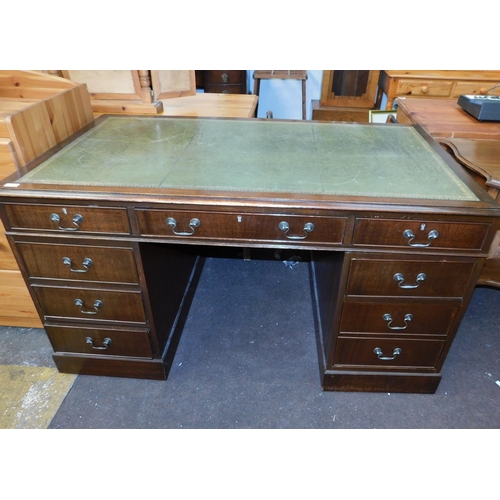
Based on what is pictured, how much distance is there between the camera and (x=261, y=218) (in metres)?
1.12

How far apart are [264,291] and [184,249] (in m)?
0.49

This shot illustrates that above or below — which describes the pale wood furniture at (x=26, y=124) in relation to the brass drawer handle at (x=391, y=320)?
above

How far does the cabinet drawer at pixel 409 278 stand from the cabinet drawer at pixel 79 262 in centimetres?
75

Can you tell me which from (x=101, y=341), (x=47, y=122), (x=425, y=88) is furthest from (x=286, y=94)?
(x=101, y=341)

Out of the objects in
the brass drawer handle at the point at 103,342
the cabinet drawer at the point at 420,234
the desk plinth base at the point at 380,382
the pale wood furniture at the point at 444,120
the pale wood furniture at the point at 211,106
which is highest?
the pale wood furniture at the point at 444,120

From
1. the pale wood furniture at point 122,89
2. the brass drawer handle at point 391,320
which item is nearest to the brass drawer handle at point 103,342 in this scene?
the brass drawer handle at point 391,320

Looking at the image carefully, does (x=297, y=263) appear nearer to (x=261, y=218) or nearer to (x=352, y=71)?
(x=261, y=218)

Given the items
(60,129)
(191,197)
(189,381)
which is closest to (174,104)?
(60,129)

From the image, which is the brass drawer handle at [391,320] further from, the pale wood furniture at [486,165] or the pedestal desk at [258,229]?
the pale wood furniture at [486,165]

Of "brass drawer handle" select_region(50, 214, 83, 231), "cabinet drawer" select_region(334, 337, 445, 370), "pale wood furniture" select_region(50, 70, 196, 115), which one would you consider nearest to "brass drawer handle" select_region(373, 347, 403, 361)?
"cabinet drawer" select_region(334, 337, 445, 370)

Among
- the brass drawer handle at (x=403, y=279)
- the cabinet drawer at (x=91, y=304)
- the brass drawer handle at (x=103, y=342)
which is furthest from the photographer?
the brass drawer handle at (x=103, y=342)

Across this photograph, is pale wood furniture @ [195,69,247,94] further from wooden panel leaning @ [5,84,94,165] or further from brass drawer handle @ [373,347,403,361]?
brass drawer handle @ [373,347,403,361]

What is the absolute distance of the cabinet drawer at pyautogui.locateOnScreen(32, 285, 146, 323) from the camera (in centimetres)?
134

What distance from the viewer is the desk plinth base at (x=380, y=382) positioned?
1451 millimetres
